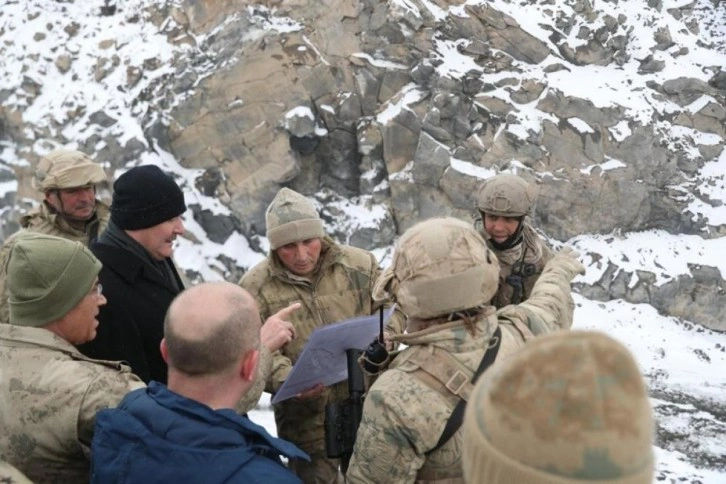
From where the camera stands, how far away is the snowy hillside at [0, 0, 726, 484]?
477 inches

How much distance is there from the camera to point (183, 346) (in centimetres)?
169

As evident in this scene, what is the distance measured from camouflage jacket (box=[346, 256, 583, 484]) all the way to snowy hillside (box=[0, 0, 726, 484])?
9.80 m

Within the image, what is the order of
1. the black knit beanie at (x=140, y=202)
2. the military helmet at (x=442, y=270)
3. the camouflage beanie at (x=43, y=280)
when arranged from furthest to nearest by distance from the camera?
the black knit beanie at (x=140, y=202)
the camouflage beanie at (x=43, y=280)
the military helmet at (x=442, y=270)

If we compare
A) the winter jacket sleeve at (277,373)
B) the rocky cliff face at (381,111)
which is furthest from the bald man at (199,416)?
the rocky cliff face at (381,111)

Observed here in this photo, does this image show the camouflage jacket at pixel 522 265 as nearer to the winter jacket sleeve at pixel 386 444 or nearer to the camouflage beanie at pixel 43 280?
the winter jacket sleeve at pixel 386 444

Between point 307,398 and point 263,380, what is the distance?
0.80 meters

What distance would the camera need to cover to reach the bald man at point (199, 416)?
5.01 feet

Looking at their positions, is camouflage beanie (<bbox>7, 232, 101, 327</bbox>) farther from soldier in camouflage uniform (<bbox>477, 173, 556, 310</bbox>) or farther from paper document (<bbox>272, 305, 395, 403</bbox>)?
soldier in camouflage uniform (<bbox>477, 173, 556, 310</bbox>)

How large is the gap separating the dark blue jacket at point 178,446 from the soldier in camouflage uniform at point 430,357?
0.33m

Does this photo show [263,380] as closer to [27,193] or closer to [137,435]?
[137,435]

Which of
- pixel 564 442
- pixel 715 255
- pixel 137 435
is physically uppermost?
pixel 564 442

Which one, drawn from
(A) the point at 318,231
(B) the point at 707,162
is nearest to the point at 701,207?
(B) the point at 707,162

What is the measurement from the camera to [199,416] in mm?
1605

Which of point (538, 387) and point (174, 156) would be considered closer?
point (538, 387)
